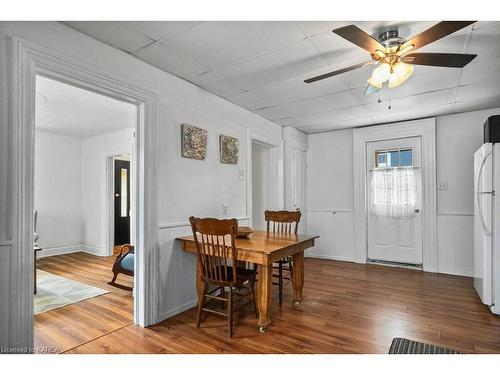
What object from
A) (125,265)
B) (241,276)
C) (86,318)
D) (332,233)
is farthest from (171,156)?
(332,233)

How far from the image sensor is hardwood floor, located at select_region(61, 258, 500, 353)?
6.93 feet

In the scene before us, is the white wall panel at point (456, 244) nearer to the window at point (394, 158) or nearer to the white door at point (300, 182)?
the window at point (394, 158)

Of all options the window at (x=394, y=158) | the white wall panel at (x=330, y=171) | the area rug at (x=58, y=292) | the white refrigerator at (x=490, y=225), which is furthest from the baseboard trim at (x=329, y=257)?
the area rug at (x=58, y=292)

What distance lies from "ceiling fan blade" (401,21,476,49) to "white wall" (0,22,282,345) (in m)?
2.02

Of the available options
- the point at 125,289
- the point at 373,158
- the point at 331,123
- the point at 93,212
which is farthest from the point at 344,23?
the point at 93,212

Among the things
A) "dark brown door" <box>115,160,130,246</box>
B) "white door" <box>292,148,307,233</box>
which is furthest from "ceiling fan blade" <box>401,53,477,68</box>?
"dark brown door" <box>115,160,130,246</box>

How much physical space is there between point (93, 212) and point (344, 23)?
213 inches

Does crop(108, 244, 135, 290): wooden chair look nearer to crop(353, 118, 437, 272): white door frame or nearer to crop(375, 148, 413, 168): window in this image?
crop(353, 118, 437, 272): white door frame

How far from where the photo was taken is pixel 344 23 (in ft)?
6.47

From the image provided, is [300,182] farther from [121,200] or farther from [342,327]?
[121,200]

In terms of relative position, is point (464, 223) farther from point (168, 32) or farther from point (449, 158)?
point (168, 32)

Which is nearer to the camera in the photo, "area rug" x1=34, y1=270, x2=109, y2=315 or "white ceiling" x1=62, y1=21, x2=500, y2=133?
"white ceiling" x1=62, y1=21, x2=500, y2=133

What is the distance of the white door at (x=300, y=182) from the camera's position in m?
4.92
